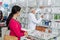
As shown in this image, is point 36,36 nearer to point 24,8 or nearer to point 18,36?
point 18,36

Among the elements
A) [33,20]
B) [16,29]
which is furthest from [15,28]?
[33,20]

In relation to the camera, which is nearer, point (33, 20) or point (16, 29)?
point (16, 29)

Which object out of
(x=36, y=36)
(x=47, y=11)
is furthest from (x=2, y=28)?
(x=36, y=36)

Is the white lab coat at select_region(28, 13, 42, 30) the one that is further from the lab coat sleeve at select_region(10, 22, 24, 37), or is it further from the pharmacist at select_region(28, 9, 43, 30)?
the lab coat sleeve at select_region(10, 22, 24, 37)

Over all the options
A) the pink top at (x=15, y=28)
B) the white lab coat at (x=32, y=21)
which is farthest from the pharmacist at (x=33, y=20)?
the pink top at (x=15, y=28)

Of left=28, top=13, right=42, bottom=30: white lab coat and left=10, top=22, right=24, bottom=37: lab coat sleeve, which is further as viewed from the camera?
left=28, top=13, right=42, bottom=30: white lab coat

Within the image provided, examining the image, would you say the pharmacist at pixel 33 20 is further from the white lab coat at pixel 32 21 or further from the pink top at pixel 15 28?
the pink top at pixel 15 28

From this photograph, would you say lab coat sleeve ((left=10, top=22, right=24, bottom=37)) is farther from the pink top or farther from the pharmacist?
the pharmacist

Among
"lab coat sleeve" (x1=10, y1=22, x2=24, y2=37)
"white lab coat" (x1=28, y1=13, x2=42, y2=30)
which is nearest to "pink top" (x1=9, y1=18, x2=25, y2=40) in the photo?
"lab coat sleeve" (x1=10, y1=22, x2=24, y2=37)

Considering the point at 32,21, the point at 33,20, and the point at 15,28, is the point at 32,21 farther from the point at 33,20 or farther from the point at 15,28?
the point at 15,28

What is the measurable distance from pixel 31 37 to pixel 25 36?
110mm

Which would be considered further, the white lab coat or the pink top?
the white lab coat

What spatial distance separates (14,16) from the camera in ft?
7.63

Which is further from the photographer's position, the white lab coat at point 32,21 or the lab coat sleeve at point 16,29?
the white lab coat at point 32,21
